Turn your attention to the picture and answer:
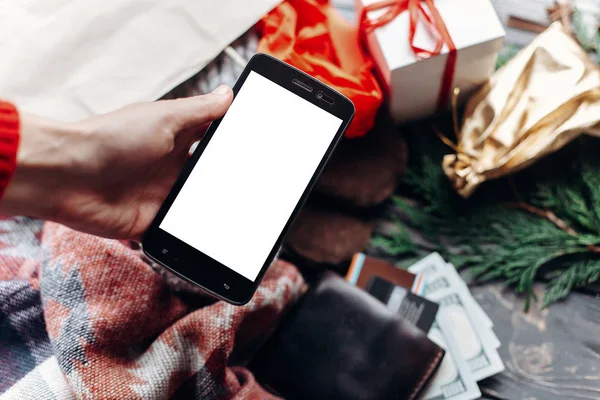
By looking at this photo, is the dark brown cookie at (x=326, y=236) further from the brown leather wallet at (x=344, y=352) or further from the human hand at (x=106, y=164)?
the human hand at (x=106, y=164)

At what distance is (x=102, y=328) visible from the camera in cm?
74

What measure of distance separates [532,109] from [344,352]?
18.7 inches

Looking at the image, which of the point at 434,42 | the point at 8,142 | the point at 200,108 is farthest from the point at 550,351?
→ the point at 8,142

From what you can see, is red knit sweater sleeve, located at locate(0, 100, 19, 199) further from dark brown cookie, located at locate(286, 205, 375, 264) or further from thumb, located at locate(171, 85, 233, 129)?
dark brown cookie, located at locate(286, 205, 375, 264)

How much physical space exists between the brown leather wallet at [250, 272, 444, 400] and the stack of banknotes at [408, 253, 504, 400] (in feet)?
0.22

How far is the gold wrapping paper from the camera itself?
821 mm

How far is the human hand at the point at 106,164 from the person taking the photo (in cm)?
63

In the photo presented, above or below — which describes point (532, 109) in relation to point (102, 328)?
above

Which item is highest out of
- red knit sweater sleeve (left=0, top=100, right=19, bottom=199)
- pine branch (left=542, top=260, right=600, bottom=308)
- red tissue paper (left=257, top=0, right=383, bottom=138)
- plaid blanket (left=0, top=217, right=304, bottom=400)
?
red tissue paper (left=257, top=0, right=383, bottom=138)

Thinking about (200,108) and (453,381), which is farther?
(453,381)

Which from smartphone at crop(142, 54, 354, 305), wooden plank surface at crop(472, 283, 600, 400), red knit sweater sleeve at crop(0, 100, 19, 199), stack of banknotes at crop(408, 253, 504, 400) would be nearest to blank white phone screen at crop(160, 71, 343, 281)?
smartphone at crop(142, 54, 354, 305)

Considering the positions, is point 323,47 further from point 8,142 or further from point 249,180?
point 8,142

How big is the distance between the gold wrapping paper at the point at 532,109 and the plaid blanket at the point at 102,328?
1.31 feet

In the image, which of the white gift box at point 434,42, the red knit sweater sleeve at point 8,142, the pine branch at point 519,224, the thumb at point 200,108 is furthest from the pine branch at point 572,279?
the red knit sweater sleeve at point 8,142
